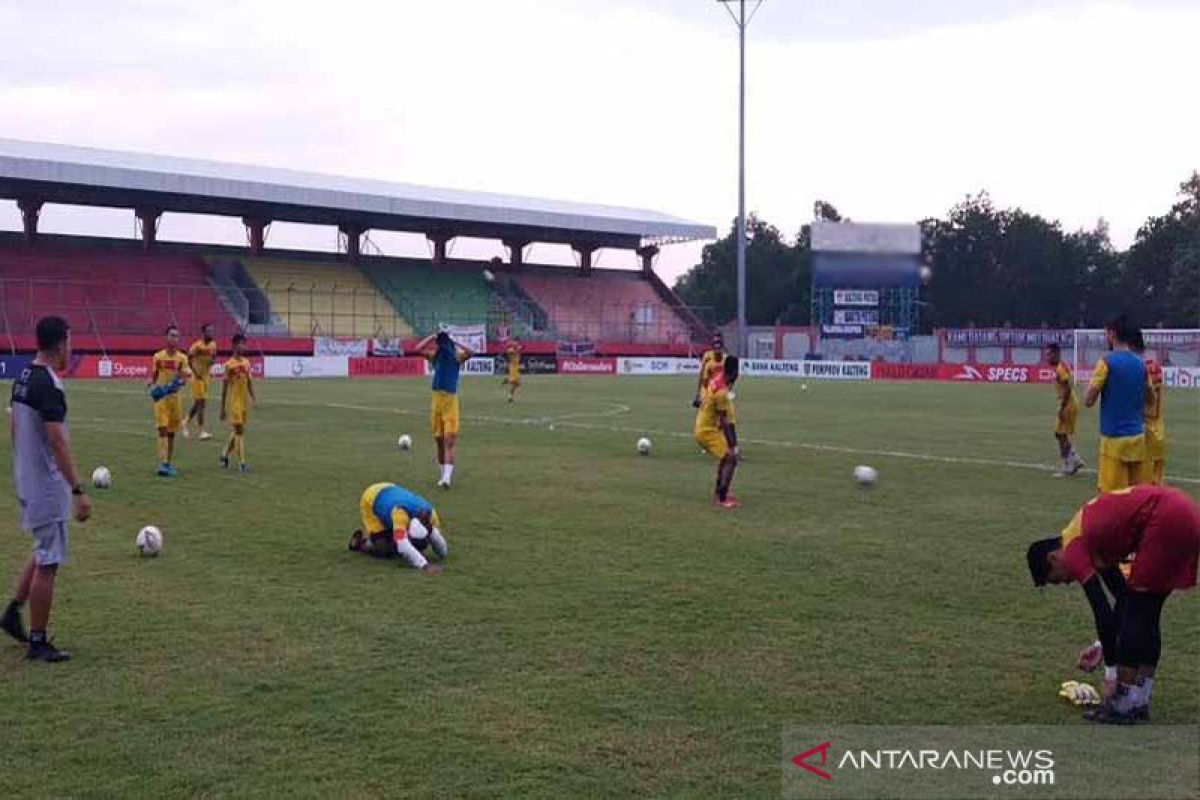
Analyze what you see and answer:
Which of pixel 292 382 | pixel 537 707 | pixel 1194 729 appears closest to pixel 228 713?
pixel 537 707

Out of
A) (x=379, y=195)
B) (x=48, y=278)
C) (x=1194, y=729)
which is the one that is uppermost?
(x=379, y=195)

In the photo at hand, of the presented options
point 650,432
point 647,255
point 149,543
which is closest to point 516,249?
point 647,255

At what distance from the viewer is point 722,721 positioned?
635 cm

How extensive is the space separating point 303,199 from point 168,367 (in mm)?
42647

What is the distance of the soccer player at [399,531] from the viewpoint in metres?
10.4

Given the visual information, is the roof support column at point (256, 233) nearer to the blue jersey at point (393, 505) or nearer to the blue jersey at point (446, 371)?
the blue jersey at point (446, 371)

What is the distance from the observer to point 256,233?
213ft

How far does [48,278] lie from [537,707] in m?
55.6

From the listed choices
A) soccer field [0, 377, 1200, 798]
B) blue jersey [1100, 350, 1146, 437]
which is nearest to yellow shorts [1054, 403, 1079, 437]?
soccer field [0, 377, 1200, 798]

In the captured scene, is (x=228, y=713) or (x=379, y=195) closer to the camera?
(x=228, y=713)

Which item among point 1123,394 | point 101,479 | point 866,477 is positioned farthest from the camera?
point 866,477

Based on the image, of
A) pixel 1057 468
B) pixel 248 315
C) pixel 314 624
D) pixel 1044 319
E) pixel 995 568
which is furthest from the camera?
pixel 1044 319

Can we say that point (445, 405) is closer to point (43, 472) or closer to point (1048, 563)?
point (43, 472)

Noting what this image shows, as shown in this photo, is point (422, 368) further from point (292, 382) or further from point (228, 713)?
point (228, 713)
